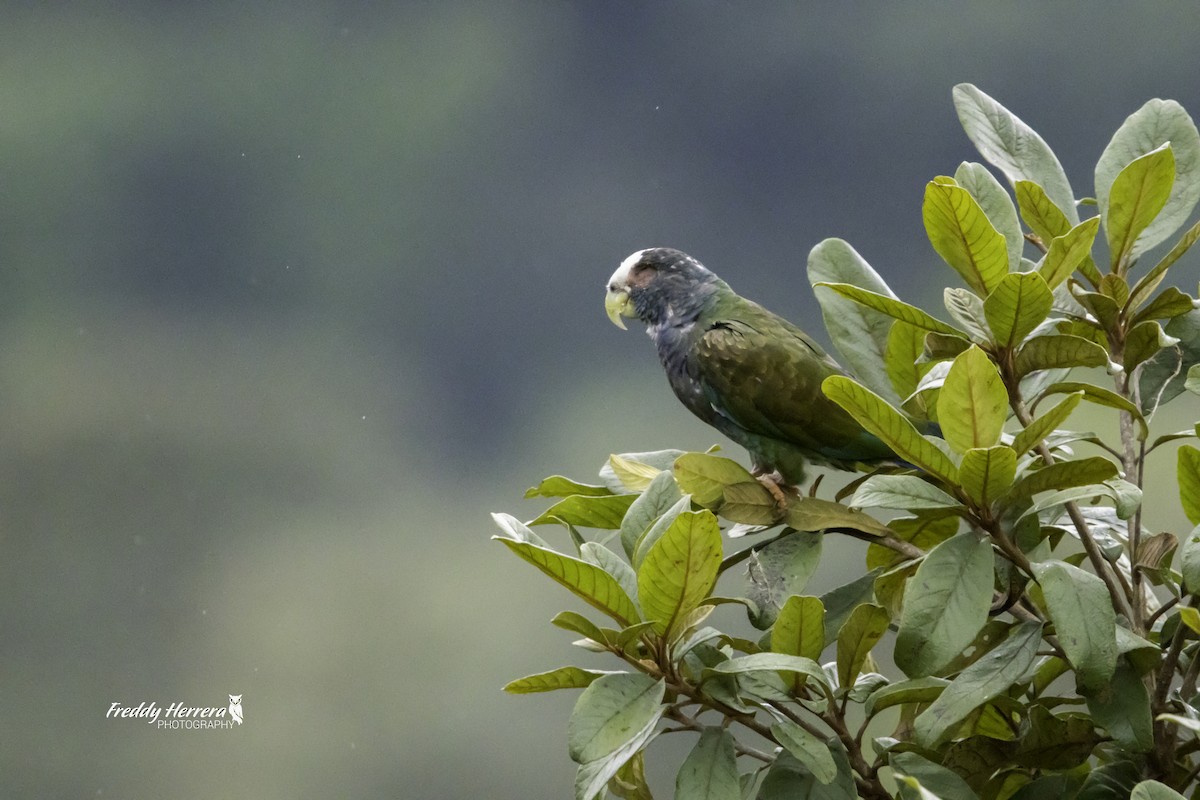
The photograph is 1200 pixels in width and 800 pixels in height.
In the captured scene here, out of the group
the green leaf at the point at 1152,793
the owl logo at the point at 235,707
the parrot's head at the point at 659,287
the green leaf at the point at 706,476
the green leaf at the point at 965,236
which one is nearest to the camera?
the green leaf at the point at 1152,793

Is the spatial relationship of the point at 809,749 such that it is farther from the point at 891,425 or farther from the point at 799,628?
the point at 891,425

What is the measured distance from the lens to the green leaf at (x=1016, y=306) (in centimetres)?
67

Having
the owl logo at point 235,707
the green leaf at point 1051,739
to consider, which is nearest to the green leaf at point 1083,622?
the green leaf at point 1051,739

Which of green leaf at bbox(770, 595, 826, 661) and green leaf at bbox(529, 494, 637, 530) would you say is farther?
green leaf at bbox(529, 494, 637, 530)

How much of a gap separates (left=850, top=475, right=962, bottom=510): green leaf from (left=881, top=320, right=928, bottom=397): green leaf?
0.57 ft

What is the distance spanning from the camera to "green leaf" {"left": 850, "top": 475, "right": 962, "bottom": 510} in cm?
66

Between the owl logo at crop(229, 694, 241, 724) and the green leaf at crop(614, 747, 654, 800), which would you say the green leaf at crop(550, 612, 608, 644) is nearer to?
the green leaf at crop(614, 747, 654, 800)

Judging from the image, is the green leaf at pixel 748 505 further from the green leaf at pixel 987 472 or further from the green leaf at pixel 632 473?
the green leaf at pixel 987 472

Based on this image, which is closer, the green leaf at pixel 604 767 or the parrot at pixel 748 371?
the green leaf at pixel 604 767

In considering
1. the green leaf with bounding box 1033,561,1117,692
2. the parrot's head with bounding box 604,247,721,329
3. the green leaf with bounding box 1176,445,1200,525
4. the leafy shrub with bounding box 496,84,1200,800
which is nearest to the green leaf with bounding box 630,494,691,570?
the leafy shrub with bounding box 496,84,1200,800

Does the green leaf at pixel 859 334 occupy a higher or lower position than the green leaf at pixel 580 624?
higher

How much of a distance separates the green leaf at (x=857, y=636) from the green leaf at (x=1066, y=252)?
0.23 m

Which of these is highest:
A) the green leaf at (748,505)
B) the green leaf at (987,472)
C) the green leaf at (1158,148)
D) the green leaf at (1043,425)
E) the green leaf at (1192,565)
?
the green leaf at (1158,148)

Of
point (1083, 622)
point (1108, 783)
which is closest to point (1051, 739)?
point (1108, 783)
